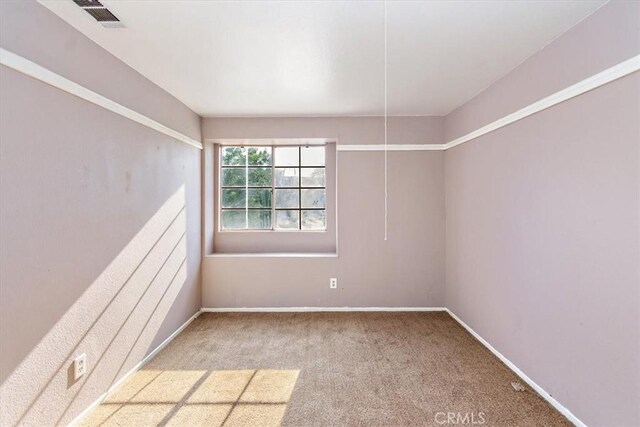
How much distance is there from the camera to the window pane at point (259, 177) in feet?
14.4

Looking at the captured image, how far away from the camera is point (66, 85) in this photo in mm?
1864

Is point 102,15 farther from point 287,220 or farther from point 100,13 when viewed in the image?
point 287,220

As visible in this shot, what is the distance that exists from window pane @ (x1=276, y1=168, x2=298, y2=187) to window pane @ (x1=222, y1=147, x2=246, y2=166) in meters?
0.52

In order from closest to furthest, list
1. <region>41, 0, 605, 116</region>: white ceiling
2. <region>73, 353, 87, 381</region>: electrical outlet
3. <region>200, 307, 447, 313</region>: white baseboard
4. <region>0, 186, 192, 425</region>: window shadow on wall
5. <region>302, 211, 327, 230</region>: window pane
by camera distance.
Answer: <region>0, 186, 192, 425</region>: window shadow on wall < <region>41, 0, 605, 116</region>: white ceiling < <region>73, 353, 87, 381</region>: electrical outlet < <region>200, 307, 447, 313</region>: white baseboard < <region>302, 211, 327, 230</region>: window pane

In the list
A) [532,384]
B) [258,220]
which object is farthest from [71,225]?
[532,384]

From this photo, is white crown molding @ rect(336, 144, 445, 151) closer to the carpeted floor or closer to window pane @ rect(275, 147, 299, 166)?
window pane @ rect(275, 147, 299, 166)

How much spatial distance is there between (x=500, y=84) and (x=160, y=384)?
145 inches

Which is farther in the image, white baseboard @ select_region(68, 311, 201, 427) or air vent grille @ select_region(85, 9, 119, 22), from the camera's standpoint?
white baseboard @ select_region(68, 311, 201, 427)

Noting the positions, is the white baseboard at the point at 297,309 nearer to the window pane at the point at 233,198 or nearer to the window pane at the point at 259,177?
the window pane at the point at 233,198
